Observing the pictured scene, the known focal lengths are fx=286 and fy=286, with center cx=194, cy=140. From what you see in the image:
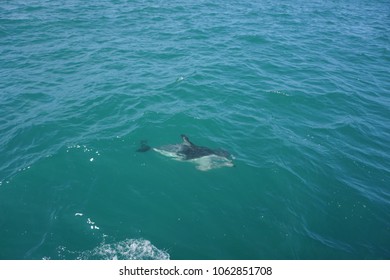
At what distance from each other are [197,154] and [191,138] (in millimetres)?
2269

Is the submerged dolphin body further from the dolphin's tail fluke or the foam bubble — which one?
the foam bubble

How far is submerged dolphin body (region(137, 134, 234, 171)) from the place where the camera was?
15.9 meters

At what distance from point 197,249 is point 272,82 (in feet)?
53.8

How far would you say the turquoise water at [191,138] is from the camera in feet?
41.7

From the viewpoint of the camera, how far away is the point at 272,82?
23.9 metres

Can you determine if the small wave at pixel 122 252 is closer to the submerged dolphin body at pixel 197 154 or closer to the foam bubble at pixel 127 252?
the foam bubble at pixel 127 252

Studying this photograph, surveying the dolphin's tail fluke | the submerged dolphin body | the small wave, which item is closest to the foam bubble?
the small wave

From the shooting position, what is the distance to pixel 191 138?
59.4ft

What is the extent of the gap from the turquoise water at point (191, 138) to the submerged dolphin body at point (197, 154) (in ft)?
1.31

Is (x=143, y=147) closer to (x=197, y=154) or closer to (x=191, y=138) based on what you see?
(x=191, y=138)

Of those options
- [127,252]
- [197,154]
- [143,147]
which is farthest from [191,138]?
[127,252]

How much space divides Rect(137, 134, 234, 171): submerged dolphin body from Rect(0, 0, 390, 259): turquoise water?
40 cm
